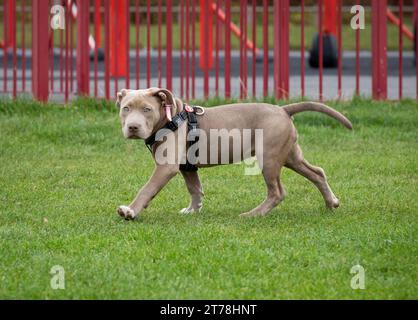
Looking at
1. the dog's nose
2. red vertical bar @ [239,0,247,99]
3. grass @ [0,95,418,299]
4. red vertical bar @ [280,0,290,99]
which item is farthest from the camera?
red vertical bar @ [280,0,290,99]

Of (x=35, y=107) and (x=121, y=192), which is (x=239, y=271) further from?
(x=35, y=107)

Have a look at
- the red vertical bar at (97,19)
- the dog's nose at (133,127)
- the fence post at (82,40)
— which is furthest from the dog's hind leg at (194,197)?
the red vertical bar at (97,19)

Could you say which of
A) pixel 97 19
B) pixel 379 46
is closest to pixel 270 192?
pixel 379 46

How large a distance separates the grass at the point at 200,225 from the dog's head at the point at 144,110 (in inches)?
21.3

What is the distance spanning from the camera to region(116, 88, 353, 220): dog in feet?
19.7

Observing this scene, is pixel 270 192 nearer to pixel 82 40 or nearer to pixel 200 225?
pixel 200 225

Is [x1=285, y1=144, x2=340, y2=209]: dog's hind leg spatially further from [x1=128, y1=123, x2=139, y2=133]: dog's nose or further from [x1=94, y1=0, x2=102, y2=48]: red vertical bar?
[x1=94, y1=0, x2=102, y2=48]: red vertical bar

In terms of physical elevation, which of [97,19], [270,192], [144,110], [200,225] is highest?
[97,19]

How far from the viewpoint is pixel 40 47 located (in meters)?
10.5

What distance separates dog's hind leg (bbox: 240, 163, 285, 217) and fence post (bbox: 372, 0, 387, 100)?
462 centimetres

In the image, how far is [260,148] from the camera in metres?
6.27

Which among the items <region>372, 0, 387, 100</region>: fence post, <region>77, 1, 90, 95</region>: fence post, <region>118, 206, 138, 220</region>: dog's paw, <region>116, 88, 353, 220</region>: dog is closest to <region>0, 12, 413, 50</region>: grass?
<region>77, 1, 90, 95</region>: fence post

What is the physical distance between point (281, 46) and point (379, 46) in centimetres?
102

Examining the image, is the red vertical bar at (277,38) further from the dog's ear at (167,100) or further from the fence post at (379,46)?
the dog's ear at (167,100)
